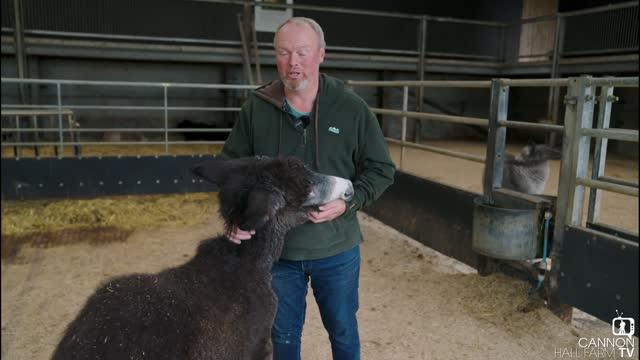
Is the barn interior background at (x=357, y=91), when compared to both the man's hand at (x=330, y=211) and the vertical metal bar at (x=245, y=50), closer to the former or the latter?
the vertical metal bar at (x=245, y=50)

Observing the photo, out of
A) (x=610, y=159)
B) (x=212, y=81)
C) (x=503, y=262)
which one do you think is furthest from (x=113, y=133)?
(x=610, y=159)

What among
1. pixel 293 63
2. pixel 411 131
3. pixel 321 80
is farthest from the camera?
pixel 411 131

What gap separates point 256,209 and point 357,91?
1202cm

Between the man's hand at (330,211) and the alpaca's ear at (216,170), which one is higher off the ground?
the alpaca's ear at (216,170)

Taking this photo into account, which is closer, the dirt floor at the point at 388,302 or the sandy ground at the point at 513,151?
the dirt floor at the point at 388,302

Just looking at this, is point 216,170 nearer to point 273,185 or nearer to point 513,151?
point 273,185

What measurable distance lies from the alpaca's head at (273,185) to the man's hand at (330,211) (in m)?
0.03

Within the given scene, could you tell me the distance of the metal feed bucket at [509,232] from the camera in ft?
12.7

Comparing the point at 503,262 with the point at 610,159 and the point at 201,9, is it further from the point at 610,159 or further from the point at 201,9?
the point at 201,9

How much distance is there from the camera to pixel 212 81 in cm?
1324

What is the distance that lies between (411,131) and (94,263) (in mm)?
11536

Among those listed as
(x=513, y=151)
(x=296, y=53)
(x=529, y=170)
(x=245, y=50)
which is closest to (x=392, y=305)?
(x=296, y=53)

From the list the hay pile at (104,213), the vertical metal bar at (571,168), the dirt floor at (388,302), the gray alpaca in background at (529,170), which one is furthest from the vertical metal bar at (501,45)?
the vertical metal bar at (571,168)

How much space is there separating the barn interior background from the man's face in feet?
6.72
